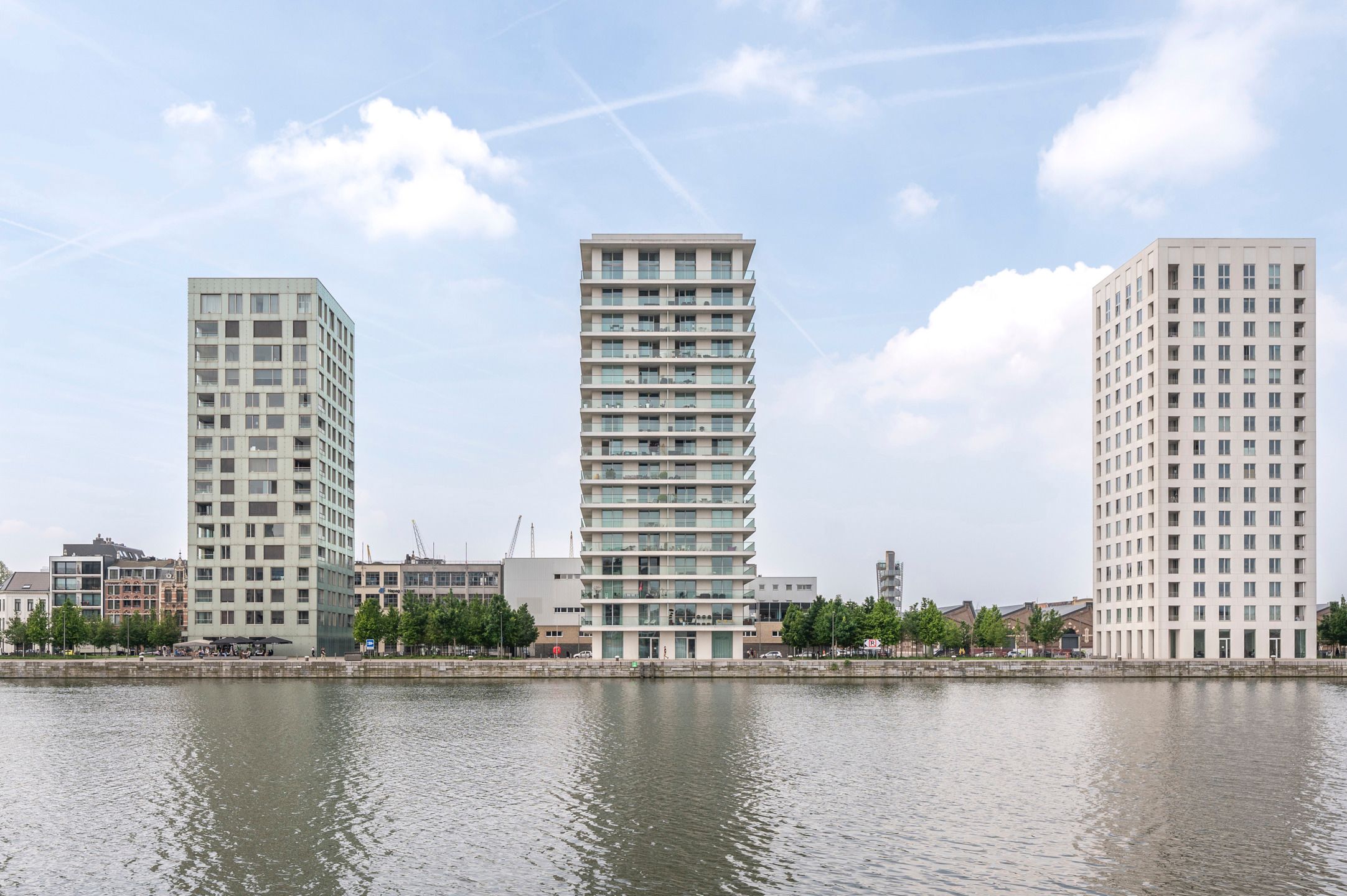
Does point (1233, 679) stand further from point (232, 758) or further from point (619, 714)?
point (232, 758)

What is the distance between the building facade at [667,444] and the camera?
156250mm

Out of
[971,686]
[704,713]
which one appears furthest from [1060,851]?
[971,686]

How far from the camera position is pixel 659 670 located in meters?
140

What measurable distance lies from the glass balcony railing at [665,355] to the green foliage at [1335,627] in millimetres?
107209

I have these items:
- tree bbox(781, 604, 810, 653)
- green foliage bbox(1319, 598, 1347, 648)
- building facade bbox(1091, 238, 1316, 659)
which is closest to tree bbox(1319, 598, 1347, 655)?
green foliage bbox(1319, 598, 1347, 648)

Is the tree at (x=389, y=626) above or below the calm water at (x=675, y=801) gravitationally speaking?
below

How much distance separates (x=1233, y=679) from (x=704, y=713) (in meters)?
86.1

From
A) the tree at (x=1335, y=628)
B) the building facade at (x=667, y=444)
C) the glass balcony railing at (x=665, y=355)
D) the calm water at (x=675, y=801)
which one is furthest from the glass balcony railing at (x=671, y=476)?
the tree at (x=1335, y=628)

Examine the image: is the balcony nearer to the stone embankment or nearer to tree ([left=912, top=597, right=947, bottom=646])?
the stone embankment

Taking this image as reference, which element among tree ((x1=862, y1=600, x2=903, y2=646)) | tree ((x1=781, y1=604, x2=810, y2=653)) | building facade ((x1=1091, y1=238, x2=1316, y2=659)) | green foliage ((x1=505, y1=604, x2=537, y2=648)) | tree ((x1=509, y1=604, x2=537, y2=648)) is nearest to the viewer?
building facade ((x1=1091, y1=238, x2=1316, y2=659))

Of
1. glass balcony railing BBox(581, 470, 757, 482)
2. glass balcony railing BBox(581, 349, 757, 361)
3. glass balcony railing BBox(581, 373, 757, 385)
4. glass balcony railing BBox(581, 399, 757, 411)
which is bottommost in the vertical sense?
glass balcony railing BBox(581, 470, 757, 482)

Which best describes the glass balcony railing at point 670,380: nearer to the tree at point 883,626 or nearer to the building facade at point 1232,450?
the tree at point 883,626

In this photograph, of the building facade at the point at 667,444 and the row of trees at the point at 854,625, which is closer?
the building facade at the point at 667,444

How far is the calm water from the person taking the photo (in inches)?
1452
